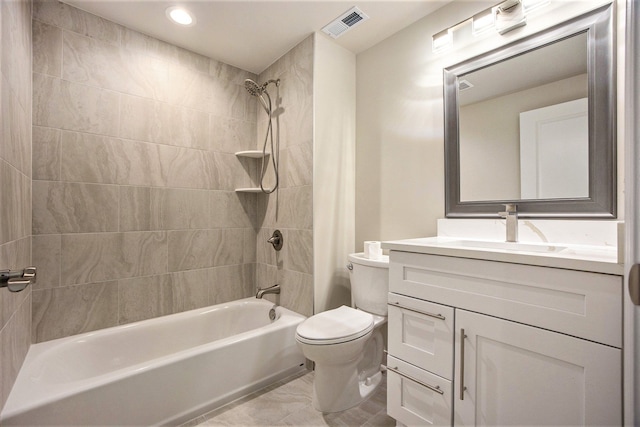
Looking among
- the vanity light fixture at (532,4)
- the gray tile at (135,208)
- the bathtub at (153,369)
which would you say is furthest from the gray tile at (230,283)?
the vanity light fixture at (532,4)

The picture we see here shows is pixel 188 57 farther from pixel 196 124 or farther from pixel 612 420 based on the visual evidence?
pixel 612 420

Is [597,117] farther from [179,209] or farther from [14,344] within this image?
[14,344]

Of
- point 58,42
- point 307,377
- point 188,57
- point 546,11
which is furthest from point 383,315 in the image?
point 58,42

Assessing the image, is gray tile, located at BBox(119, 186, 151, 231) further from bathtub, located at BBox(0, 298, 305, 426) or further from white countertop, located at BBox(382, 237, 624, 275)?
white countertop, located at BBox(382, 237, 624, 275)

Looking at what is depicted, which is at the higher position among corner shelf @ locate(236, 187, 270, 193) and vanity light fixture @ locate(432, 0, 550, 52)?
vanity light fixture @ locate(432, 0, 550, 52)

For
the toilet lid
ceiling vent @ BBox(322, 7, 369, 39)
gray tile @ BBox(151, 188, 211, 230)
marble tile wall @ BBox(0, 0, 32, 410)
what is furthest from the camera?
gray tile @ BBox(151, 188, 211, 230)

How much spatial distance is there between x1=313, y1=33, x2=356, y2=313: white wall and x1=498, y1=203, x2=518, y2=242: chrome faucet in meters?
1.10

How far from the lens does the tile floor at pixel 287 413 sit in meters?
1.52

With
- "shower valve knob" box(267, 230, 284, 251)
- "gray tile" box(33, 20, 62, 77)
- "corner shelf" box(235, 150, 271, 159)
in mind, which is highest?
"gray tile" box(33, 20, 62, 77)

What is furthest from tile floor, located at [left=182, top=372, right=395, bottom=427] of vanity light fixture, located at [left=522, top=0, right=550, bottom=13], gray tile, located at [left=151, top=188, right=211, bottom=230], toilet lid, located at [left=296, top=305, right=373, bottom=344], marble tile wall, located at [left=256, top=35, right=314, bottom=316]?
vanity light fixture, located at [left=522, top=0, right=550, bottom=13]

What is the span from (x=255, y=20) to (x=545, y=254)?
2.05 meters

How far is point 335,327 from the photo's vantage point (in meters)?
1.58

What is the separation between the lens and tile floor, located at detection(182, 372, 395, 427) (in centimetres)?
152

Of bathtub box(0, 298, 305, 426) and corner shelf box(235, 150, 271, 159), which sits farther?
corner shelf box(235, 150, 271, 159)
